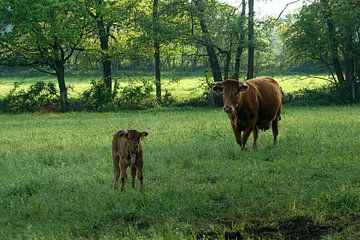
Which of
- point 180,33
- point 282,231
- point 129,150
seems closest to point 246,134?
point 129,150

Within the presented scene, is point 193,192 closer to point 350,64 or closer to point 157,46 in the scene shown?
point 350,64

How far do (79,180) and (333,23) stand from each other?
2369cm

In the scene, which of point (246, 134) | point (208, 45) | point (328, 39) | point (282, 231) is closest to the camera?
point (282, 231)

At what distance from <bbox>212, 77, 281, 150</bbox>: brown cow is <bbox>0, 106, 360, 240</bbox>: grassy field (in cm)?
53

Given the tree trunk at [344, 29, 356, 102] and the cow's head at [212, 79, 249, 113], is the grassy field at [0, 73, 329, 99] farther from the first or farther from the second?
the cow's head at [212, 79, 249, 113]

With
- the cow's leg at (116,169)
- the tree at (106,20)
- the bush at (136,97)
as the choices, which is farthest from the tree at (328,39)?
the cow's leg at (116,169)

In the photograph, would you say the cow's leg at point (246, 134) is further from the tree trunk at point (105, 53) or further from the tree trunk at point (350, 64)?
the tree trunk at point (105, 53)

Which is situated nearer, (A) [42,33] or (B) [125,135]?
(B) [125,135]

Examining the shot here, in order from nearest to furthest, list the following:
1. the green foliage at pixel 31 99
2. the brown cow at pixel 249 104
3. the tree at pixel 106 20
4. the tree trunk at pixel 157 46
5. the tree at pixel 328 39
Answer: the brown cow at pixel 249 104 → the tree at pixel 328 39 → the tree trunk at pixel 157 46 → the green foliage at pixel 31 99 → the tree at pixel 106 20

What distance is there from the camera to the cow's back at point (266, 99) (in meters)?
12.4

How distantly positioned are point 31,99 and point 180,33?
9.80 meters

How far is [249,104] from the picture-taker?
11.8 meters

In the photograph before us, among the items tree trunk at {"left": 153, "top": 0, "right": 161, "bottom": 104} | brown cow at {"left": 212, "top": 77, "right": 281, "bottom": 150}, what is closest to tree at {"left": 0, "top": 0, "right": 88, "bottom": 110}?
tree trunk at {"left": 153, "top": 0, "right": 161, "bottom": 104}

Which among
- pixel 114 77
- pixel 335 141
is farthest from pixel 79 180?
pixel 114 77
